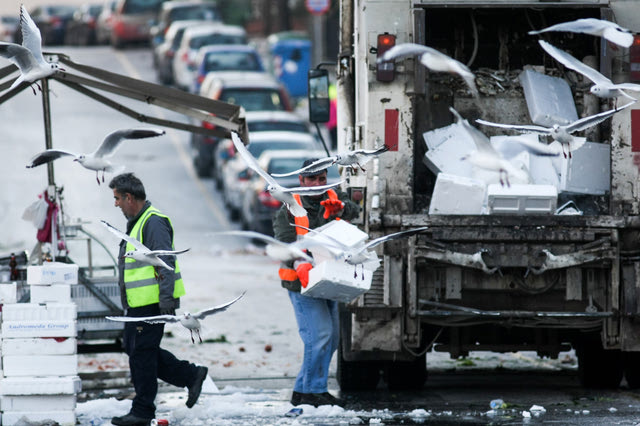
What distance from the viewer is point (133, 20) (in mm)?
43375

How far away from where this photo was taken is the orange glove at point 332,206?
9.07 m

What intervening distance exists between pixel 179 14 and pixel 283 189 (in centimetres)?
3321

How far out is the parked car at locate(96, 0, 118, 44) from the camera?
44.5 meters

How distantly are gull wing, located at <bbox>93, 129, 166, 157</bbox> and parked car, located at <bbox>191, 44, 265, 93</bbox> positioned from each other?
71.5 feet

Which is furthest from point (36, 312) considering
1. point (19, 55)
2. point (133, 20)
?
point (133, 20)

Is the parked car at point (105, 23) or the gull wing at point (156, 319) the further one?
the parked car at point (105, 23)

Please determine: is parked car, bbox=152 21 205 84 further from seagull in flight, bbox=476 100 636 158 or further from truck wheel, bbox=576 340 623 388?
seagull in flight, bbox=476 100 636 158

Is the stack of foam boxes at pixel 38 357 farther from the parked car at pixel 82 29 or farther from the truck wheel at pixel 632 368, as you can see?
the parked car at pixel 82 29

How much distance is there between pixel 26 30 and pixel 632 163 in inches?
160

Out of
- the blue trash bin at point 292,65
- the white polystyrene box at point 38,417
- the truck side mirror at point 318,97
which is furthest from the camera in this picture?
the blue trash bin at point 292,65

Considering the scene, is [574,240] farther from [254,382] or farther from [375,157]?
[254,382]

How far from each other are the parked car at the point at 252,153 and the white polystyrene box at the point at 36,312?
13.5 metres

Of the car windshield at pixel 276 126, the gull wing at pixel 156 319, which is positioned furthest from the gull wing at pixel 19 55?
the car windshield at pixel 276 126

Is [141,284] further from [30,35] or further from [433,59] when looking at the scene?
[433,59]
